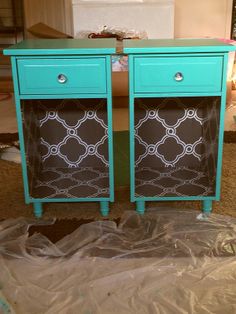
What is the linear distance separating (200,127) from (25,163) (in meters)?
0.76

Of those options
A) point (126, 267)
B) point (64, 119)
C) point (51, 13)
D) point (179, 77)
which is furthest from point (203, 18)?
point (126, 267)

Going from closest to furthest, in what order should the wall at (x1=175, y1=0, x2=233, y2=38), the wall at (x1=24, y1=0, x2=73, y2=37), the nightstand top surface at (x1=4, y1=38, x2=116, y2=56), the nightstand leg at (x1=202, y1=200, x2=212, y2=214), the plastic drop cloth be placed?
the plastic drop cloth, the nightstand top surface at (x1=4, y1=38, x2=116, y2=56), the nightstand leg at (x1=202, y1=200, x2=212, y2=214), the wall at (x1=175, y1=0, x2=233, y2=38), the wall at (x1=24, y1=0, x2=73, y2=37)

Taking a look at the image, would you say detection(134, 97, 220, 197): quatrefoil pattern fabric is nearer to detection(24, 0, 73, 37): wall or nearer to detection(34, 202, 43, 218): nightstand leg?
detection(34, 202, 43, 218): nightstand leg

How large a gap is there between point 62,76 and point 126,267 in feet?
2.19

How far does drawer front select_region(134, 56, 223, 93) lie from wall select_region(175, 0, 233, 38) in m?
2.95

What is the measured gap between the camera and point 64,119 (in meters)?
1.86

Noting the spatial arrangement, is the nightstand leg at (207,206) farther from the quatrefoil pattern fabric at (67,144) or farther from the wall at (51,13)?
the wall at (51,13)

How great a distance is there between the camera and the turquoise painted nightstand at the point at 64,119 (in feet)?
4.77

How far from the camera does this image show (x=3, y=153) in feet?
7.43

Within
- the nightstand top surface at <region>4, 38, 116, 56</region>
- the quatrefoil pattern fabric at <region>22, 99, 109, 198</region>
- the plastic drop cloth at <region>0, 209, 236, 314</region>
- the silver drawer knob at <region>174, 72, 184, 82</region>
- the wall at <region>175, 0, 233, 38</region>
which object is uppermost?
the wall at <region>175, 0, 233, 38</region>

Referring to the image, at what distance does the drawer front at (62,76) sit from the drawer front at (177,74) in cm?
13

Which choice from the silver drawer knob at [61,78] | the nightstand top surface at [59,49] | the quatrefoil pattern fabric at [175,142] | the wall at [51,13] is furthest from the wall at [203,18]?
the silver drawer knob at [61,78]

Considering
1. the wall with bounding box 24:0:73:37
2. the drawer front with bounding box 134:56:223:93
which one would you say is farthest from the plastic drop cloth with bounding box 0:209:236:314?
the wall with bounding box 24:0:73:37

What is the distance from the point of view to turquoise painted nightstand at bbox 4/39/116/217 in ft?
4.77
